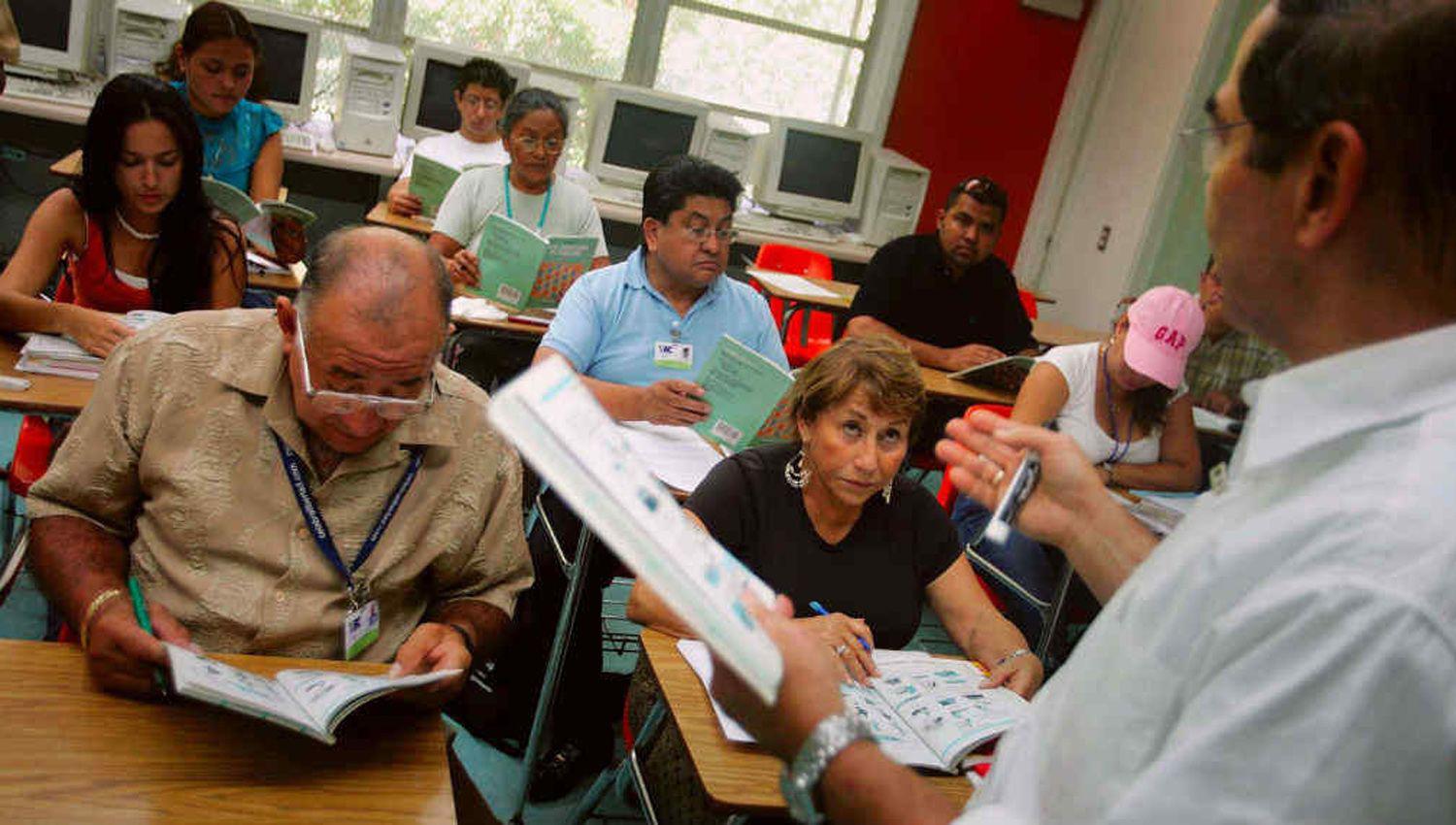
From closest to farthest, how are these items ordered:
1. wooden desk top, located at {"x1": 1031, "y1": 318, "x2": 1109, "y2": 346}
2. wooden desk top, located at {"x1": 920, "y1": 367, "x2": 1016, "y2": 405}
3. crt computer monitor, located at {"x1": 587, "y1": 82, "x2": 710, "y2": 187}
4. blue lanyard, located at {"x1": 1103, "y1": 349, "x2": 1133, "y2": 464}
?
blue lanyard, located at {"x1": 1103, "y1": 349, "x2": 1133, "y2": 464} < wooden desk top, located at {"x1": 920, "y1": 367, "x2": 1016, "y2": 405} < wooden desk top, located at {"x1": 1031, "y1": 318, "x2": 1109, "y2": 346} < crt computer monitor, located at {"x1": 587, "y1": 82, "x2": 710, "y2": 187}

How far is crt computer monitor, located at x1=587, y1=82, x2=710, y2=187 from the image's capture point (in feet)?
20.1

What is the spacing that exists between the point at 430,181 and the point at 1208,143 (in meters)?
4.40

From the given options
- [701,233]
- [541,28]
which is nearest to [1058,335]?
[701,233]

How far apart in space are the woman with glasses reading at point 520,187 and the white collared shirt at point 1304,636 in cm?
372

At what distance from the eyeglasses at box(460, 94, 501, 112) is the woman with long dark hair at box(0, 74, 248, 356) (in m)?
2.75

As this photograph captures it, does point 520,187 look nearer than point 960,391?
No

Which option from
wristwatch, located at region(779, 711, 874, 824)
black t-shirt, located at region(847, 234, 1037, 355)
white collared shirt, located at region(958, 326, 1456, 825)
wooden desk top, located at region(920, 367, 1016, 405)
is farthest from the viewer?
black t-shirt, located at region(847, 234, 1037, 355)

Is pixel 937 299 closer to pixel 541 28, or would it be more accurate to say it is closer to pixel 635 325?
pixel 635 325

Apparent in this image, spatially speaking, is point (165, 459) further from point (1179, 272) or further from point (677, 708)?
point (1179, 272)

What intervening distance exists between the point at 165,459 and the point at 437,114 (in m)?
4.87

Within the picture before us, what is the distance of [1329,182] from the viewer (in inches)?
28.1

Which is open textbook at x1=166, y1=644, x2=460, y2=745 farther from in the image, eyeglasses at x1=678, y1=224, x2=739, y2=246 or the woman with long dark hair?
eyeglasses at x1=678, y1=224, x2=739, y2=246

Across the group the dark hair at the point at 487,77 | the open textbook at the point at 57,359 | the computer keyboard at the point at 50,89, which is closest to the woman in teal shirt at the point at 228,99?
the computer keyboard at the point at 50,89

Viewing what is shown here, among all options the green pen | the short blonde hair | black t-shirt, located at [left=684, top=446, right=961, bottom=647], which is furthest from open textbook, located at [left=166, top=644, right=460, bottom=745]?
the short blonde hair
